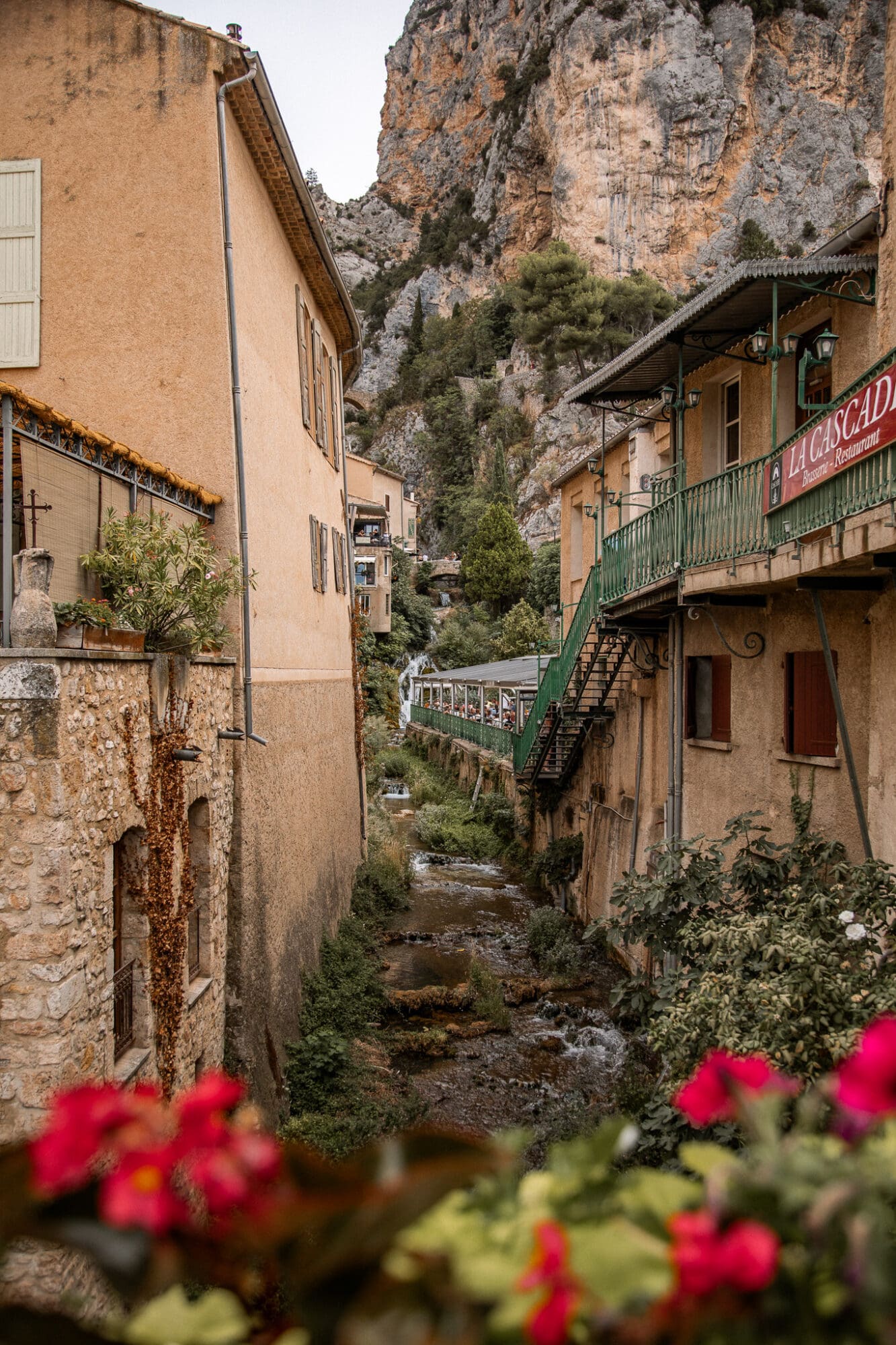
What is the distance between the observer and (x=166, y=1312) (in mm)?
1141

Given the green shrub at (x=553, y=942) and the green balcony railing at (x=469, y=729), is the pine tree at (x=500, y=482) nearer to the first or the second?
the green balcony railing at (x=469, y=729)

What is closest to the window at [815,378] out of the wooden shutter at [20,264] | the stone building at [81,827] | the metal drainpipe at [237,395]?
the metal drainpipe at [237,395]

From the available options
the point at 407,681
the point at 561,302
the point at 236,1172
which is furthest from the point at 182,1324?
the point at 561,302

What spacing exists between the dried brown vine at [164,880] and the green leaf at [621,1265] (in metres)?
5.35

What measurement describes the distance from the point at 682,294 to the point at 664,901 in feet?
204

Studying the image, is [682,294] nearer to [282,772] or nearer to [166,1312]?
[282,772]

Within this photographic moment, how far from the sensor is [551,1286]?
98cm

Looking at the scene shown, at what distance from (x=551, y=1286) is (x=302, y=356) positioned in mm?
Answer: 13091

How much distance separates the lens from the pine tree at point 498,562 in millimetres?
53094

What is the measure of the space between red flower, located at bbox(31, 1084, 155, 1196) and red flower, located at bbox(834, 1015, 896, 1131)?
90 cm

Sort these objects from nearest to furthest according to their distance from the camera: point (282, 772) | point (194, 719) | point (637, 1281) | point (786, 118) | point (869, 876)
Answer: point (637, 1281) → point (869, 876) → point (194, 719) → point (282, 772) → point (786, 118)

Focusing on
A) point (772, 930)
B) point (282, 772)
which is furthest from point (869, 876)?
point (282, 772)

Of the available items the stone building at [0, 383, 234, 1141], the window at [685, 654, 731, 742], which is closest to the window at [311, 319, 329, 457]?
the window at [685, 654, 731, 742]

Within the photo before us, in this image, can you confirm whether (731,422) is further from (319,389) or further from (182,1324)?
(182,1324)
